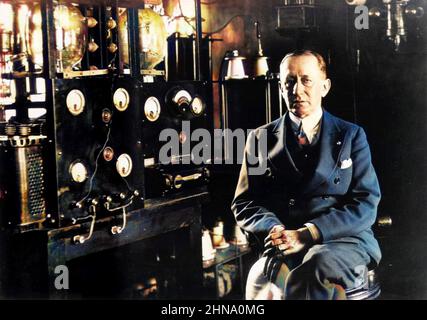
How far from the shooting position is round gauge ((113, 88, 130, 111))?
3346 millimetres


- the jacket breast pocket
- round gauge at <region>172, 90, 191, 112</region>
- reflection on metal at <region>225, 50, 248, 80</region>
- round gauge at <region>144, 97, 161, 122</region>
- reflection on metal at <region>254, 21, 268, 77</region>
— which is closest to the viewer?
Answer: the jacket breast pocket

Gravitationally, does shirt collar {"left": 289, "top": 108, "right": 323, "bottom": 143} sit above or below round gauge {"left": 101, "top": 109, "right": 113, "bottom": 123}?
below

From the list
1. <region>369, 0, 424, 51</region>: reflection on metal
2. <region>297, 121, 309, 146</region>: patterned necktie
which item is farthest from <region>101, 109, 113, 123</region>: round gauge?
<region>369, 0, 424, 51</region>: reflection on metal

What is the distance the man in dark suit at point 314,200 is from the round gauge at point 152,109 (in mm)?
761

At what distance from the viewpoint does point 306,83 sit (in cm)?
333

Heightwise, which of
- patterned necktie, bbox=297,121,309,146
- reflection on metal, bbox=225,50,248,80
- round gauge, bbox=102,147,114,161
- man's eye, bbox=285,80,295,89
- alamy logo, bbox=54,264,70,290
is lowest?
alamy logo, bbox=54,264,70,290

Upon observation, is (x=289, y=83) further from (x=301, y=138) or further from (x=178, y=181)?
(x=178, y=181)

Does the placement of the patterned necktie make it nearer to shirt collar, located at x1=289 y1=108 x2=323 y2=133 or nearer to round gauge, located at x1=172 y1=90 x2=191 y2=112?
shirt collar, located at x1=289 y1=108 x2=323 y2=133

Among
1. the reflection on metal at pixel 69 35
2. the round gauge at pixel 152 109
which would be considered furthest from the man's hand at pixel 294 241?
the reflection on metal at pixel 69 35

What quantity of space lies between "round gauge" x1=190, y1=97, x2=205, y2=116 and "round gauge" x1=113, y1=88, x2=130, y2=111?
53 cm

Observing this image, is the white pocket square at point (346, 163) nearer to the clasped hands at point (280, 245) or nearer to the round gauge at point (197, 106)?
the clasped hands at point (280, 245)

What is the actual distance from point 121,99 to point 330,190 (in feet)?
4.16

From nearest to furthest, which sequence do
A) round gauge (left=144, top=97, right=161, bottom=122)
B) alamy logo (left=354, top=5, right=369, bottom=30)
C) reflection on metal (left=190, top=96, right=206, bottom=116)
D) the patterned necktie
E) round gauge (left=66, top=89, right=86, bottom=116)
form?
1. round gauge (left=66, top=89, right=86, bottom=116)
2. the patterned necktie
3. alamy logo (left=354, top=5, right=369, bottom=30)
4. round gauge (left=144, top=97, right=161, bottom=122)
5. reflection on metal (left=190, top=96, right=206, bottom=116)
